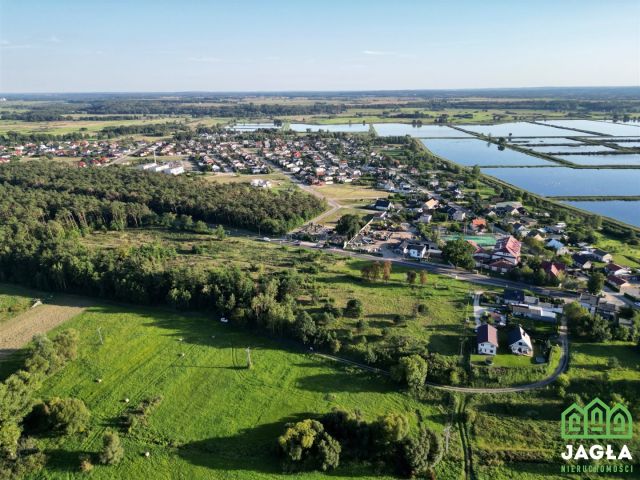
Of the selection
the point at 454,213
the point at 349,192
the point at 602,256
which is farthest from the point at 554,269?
the point at 349,192

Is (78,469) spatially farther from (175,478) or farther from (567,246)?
(567,246)

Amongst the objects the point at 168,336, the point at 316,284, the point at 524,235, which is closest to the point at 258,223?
the point at 316,284

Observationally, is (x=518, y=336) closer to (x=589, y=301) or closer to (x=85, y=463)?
(x=589, y=301)

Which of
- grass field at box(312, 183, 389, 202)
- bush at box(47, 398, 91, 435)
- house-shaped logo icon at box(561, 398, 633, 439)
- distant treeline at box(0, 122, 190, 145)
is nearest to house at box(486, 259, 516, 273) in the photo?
house-shaped logo icon at box(561, 398, 633, 439)

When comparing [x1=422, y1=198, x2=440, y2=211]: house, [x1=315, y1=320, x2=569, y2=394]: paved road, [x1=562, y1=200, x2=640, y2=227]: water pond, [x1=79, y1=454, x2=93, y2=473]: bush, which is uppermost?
[x1=422, y1=198, x2=440, y2=211]: house

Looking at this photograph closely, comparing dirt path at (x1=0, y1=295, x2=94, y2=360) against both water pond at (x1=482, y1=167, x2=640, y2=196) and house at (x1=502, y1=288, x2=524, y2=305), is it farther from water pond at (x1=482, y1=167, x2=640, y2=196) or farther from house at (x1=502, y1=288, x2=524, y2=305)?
water pond at (x1=482, y1=167, x2=640, y2=196)

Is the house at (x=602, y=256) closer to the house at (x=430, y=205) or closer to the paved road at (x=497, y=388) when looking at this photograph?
the paved road at (x=497, y=388)

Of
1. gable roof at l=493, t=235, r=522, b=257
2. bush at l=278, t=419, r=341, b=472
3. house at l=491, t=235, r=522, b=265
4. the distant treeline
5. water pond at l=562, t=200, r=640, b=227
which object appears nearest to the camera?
bush at l=278, t=419, r=341, b=472
